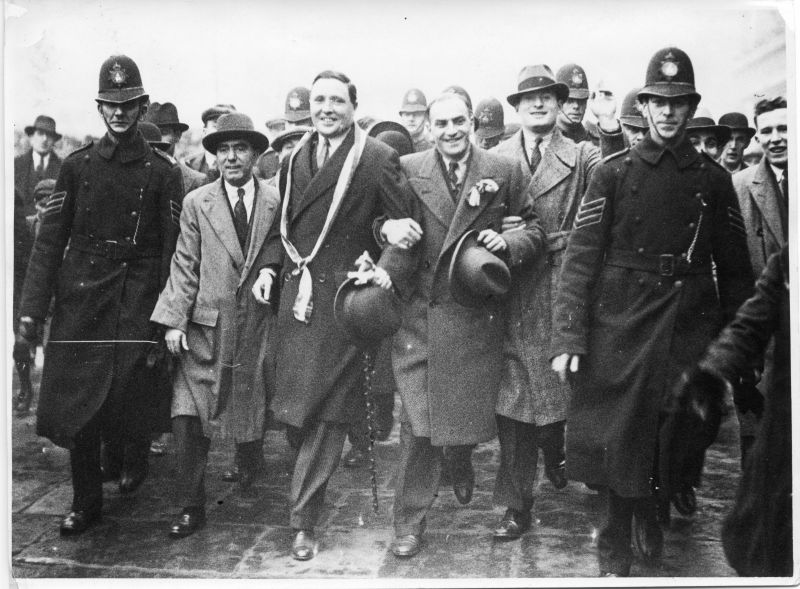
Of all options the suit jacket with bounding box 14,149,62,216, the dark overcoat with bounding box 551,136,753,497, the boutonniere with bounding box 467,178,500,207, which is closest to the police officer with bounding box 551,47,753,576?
the dark overcoat with bounding box 551,136,753,497

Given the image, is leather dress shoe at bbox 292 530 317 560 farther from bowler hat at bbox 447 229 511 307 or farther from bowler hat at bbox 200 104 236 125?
bowler hat at bbox 200 104 236 125

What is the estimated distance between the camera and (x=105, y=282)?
519 cm

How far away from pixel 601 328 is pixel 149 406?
2.43 meters

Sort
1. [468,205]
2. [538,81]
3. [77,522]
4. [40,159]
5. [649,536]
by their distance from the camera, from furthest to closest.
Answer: [40,159]
[77,522]
[538,81]
[468,205]
[649,536]

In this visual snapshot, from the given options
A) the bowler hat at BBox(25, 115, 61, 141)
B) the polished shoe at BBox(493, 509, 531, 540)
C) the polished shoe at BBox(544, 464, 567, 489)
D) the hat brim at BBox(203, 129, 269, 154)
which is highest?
the bowler hat at BBox(25, 115, 61, 141)

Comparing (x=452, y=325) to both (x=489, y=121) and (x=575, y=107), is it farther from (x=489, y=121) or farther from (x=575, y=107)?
(x=575, y=107)

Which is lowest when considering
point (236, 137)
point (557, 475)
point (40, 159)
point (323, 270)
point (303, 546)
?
point (303, 546)

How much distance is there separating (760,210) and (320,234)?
2.28 meters

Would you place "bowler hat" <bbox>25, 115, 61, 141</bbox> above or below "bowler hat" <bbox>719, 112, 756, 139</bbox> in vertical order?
below

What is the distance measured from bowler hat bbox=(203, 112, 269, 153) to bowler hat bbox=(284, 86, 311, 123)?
0.19 metres

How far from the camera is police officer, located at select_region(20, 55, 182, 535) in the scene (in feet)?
17.0

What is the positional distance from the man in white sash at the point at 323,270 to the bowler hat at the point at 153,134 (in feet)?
2.46

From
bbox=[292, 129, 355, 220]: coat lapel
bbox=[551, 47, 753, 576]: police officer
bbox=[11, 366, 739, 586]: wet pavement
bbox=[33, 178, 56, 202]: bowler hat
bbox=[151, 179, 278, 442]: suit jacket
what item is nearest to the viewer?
bbox=[551, 47, 753, 576]: police officer

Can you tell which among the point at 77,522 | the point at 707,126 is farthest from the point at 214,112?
the point at 707,126
